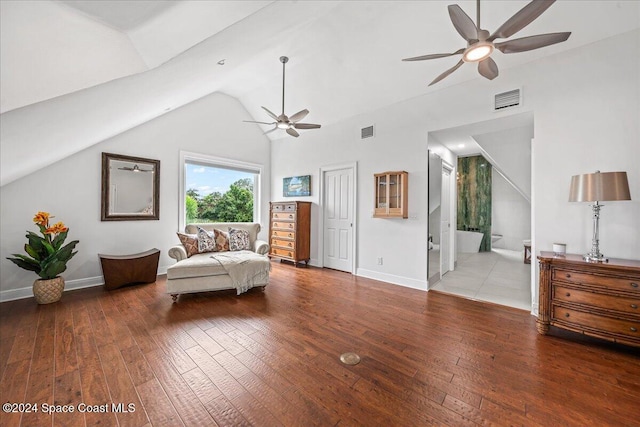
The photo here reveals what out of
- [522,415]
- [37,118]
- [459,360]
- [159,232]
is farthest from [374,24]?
[159,232]

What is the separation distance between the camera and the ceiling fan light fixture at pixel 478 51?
6.12ft

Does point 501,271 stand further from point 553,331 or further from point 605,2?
point 605,2

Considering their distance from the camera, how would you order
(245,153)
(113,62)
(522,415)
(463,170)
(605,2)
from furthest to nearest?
1. (463,170)
2. (245,153)
3. (605,2)
4. (522,415)
5. (113,62)

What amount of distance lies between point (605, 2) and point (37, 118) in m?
4.88

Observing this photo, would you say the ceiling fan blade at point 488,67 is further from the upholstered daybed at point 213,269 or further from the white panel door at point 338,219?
the upholstered daybed at point 213,269

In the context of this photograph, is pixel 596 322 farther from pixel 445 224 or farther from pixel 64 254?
pixel 64 254

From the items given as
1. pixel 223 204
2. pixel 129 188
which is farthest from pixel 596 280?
pixel 129 188

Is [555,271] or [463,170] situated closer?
[555,271]

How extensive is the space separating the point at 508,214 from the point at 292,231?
22.9 feet

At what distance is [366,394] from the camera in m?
1.61

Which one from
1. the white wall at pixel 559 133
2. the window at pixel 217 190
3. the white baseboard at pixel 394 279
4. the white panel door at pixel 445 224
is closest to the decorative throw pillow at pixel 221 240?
the window at pixel 217 190

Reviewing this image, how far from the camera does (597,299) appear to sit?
87.0 inches

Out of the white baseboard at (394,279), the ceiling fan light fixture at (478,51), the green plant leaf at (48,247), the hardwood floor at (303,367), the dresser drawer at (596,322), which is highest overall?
the ceiling fan light fixture at (478,51)

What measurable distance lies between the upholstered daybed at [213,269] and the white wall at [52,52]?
92.7 inches
